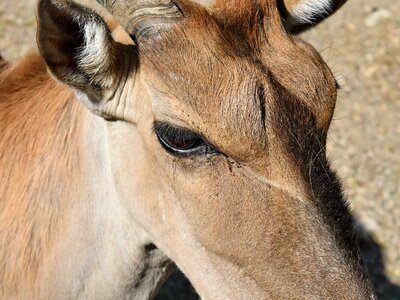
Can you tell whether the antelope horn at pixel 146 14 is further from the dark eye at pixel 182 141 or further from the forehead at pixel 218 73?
the dark eye at pixel 182 141

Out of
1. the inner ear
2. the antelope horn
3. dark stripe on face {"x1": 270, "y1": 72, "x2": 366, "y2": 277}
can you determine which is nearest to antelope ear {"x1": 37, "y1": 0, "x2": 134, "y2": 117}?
the inner ear

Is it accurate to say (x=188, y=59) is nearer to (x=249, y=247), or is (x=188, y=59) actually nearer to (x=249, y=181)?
(x=249, y=181)

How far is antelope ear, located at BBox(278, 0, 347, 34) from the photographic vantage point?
4.35 metres

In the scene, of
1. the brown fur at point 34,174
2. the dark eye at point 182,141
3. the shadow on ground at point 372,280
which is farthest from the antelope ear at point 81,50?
the shadow on ground at point 372,280

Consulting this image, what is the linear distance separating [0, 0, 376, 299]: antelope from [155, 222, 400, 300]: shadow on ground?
3016 mm

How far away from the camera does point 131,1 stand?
381cm

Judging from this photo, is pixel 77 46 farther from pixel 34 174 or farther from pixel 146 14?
pixel 34 174

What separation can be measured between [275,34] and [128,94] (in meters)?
0.77

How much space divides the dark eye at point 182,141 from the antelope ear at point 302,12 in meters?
1.03

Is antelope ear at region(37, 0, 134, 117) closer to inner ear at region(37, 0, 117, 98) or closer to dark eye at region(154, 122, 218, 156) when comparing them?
inner ear at region(37, 0, 117, 98)

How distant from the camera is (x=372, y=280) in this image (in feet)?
24.9

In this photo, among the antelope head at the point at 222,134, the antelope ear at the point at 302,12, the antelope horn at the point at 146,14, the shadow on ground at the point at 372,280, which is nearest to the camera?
the antelope head at the point at 222,134

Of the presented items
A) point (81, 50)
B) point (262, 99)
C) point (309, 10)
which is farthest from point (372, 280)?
point (81, 50)

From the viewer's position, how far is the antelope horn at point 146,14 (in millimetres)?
3801
